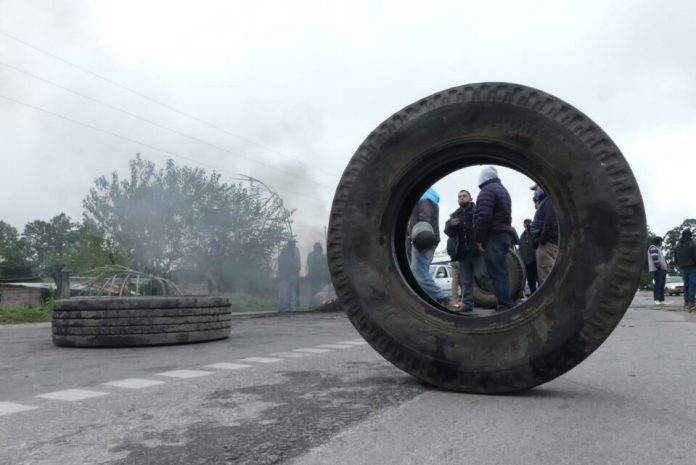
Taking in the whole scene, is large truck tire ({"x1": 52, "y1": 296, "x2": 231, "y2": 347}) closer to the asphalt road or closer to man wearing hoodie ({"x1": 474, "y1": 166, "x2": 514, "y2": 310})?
the asphalt road

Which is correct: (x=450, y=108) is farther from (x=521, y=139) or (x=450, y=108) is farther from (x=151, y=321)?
(x=151, y=321)

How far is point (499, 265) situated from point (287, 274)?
10412mm

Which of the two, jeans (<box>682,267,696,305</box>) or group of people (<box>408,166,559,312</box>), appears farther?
jeans (<box>682,267,696,305</box>)

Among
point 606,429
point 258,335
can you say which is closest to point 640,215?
point 606,429

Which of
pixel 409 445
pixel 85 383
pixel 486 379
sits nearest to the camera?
pixel 409 445

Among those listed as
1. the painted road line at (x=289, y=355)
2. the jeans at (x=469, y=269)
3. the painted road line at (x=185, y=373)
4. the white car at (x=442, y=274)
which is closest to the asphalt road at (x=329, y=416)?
the painted road line at (x=185, y=373)

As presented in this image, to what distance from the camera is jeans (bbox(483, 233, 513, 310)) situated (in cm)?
371

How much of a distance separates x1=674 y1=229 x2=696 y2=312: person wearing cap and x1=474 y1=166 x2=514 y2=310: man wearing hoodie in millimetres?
8805

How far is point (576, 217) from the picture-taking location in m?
2.43

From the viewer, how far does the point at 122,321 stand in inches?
200

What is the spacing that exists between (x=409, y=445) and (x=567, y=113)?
5.02 feet

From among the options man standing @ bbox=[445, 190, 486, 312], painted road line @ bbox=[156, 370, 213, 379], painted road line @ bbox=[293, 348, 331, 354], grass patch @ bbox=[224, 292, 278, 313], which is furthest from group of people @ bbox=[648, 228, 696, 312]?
painted road line @ bbox=[156, 370, 213, 379]

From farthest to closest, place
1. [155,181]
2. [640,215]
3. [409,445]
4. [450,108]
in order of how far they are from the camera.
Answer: [155,181] → [450,108] → [640,215] → [409,445]

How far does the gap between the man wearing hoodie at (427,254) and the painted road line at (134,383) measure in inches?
93.9
